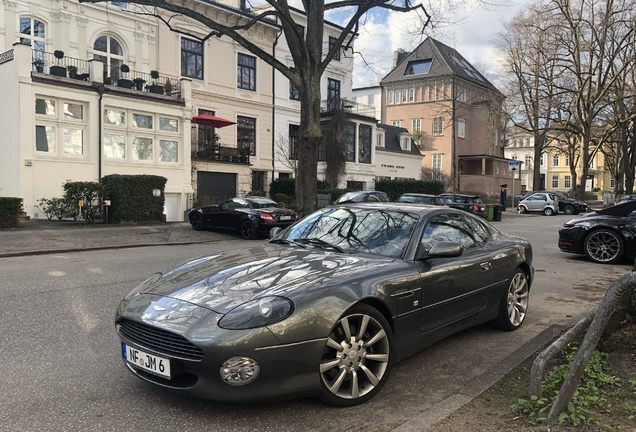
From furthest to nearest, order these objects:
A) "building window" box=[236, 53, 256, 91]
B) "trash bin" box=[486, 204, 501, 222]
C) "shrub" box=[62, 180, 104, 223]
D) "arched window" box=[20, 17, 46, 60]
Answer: "building window" box=[236, 53, 256, 91]
"trash bin" box=[486, 204, 501, 222]
"arched window" box=[20, 17, 46, 60]
"shrub" box=[62, 180, 104, 223]

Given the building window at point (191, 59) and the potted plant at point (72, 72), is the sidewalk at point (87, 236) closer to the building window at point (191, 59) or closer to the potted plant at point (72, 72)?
the potted plant at point (72, 72)

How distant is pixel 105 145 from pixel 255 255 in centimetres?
2071

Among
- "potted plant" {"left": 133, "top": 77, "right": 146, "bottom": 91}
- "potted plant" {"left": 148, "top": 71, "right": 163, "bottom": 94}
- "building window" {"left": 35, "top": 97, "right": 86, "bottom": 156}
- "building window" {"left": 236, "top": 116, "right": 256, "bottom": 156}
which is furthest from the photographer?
"building window" {"left": 236, "top": 116, "right": 256, "bottom": 156}

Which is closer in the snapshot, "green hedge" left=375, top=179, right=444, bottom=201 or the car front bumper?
the car front bumper

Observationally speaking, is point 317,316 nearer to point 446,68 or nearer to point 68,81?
point 68,81

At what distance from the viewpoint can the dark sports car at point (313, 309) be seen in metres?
2.98

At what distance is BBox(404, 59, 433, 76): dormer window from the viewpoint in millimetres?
56719

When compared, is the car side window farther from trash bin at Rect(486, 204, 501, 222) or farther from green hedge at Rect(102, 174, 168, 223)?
trash bin at Rect(486, 204, 501, 222)

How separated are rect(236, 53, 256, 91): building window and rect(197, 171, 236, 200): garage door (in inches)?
251

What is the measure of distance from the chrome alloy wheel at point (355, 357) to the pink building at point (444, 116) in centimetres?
5043

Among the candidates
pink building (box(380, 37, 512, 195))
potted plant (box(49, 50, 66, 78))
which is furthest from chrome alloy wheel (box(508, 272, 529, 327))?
pink building (box(380, 37, 512, 195))

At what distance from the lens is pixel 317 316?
10.3ft

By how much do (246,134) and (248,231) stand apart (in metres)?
17.1

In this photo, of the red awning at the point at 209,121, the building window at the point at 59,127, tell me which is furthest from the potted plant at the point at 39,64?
the red awning at the point at 209,121
